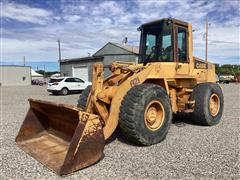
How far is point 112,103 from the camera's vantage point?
17.8ft

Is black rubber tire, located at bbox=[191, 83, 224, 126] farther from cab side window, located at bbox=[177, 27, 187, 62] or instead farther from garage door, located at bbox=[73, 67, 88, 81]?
garage door, located at bbox=[73, 67, 88, 81]

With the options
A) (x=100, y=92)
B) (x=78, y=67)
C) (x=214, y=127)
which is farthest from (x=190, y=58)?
(x=78, y=67)

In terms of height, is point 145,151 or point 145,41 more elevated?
point 145,41

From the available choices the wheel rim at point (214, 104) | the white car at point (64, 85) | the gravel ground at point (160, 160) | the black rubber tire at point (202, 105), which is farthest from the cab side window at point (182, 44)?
the white car at point (64, 85)

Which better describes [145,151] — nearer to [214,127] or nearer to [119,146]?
[119,146]

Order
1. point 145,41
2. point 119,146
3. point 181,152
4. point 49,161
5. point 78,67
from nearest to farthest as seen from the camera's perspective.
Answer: point 49,161 < point 181,152 < point 119,146 < point 145,41 < point 78,67

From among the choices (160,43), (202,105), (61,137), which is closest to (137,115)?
(61,137)

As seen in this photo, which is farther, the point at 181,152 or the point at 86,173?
the point at 181,152

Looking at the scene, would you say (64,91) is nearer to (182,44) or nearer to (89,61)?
(182,44)

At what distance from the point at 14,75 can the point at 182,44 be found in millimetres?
55478

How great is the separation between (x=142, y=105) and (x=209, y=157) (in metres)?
1.56

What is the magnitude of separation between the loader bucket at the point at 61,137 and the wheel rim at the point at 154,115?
139 cm

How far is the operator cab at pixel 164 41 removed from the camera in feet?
23.3

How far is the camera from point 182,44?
7570 millimetres
